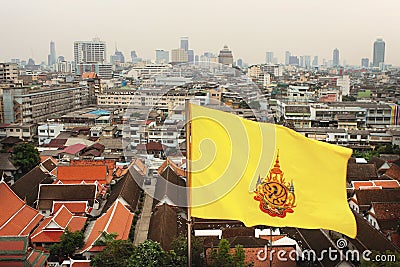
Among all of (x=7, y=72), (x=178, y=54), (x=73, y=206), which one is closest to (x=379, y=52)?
(x=178, y=54)

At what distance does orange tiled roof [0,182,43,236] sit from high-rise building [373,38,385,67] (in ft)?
226

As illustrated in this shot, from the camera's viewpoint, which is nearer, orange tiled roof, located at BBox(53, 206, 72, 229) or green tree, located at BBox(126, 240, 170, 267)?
green tree, located at BBox(126, 240, 170, 267)

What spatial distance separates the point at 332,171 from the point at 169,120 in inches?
492

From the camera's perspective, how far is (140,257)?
16.0ft

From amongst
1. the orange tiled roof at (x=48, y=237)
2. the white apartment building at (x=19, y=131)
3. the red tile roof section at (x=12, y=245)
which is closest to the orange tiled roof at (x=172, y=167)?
the orange tiled roof at (x=48, y=237)

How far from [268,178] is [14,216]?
5348 mm

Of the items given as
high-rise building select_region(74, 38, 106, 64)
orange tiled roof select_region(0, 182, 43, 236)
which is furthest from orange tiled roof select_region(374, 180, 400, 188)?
high-rise building select_region(74, 38, 106, 64)

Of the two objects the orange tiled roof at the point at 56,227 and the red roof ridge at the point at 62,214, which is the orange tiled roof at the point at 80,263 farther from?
the red roof ridge at the point at 62,214

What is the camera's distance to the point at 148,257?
4875 millimetres

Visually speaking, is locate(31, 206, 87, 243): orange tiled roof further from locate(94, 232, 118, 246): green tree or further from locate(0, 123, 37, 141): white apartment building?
locate(0, 123, 37, 141): white apartment building

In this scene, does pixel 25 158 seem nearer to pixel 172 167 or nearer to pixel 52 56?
pixel 172 167

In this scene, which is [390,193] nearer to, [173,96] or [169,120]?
[169,120]

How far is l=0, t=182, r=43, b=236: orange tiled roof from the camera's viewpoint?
6262 millimetres

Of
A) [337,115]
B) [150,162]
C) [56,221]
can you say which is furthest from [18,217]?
[337,115]
